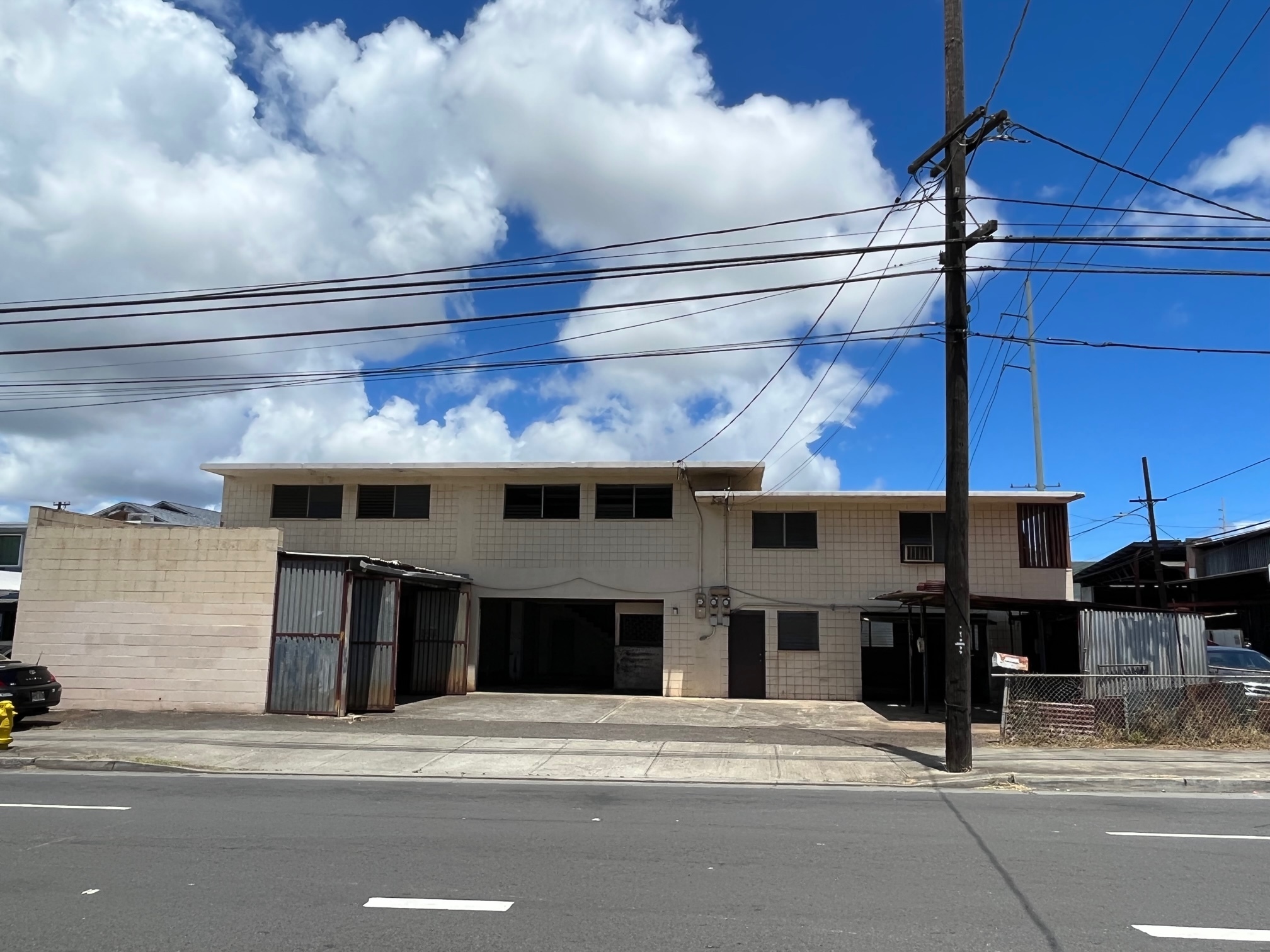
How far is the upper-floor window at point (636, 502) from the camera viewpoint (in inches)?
964

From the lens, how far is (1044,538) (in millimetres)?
23141

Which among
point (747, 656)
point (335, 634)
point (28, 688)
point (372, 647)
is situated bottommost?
point (28, 688)

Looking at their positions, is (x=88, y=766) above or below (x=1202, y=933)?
below

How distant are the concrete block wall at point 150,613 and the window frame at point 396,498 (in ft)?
23.0

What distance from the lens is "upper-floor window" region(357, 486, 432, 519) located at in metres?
25.4

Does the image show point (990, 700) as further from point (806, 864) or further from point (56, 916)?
point (56, 916)

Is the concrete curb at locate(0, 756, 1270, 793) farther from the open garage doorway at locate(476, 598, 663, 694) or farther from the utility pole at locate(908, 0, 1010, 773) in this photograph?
the open garage doorway at locate(476, 598, 663, 694)

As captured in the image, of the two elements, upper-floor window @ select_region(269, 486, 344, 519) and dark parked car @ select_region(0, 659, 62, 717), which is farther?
upper-floor window @ select_region(269, 486, 344, 519)

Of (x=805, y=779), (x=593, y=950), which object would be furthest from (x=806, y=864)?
(x=805, y=779)

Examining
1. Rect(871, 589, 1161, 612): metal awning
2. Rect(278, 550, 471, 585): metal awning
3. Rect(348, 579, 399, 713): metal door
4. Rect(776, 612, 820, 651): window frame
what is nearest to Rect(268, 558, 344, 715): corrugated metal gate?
Rect(278, 550, 471, 585): metal awning

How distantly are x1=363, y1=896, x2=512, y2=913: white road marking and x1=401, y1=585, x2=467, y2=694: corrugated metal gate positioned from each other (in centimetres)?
1723

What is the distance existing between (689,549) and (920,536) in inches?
228

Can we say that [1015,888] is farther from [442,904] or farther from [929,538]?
[929,538]

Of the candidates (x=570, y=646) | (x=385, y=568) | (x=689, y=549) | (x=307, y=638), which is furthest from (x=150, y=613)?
(x=570, y=646)
